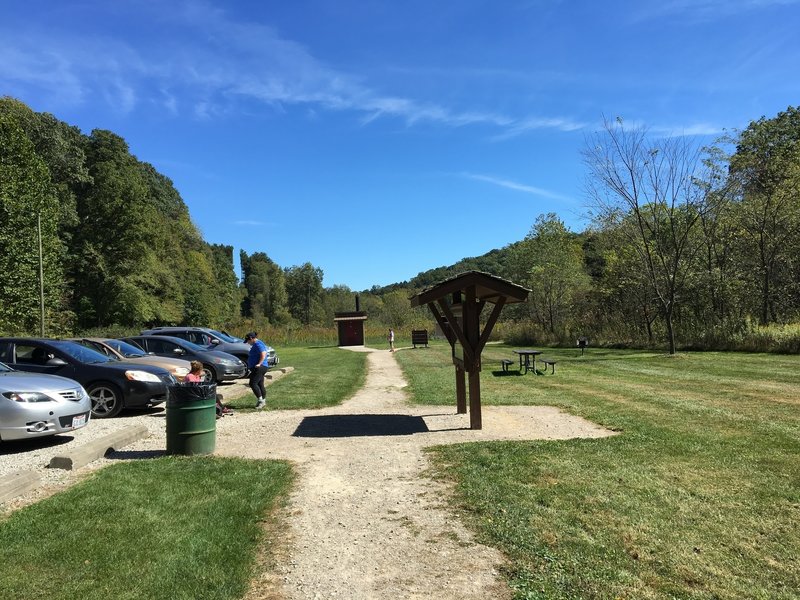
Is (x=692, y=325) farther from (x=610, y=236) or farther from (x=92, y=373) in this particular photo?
(x=92, y=373)

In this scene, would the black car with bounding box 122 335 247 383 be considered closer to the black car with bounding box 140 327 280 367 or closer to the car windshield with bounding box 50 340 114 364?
the black car with bounding box 140 327 280 367

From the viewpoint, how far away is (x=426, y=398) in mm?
12773

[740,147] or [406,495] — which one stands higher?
[740,147]

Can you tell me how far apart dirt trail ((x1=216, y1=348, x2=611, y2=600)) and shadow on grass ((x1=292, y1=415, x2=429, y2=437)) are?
18 mm

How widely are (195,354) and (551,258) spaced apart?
37686mm

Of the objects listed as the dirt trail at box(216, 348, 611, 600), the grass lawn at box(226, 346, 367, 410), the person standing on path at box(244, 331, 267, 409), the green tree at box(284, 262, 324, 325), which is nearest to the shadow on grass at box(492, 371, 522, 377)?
the grass lawn at box(226, 346, 367, 410)

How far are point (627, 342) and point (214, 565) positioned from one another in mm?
32003

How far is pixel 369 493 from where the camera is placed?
5.61m

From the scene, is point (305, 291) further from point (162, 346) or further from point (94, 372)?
point (94, 372)

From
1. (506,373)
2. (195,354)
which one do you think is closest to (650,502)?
(195,354)

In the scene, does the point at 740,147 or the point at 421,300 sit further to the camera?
the point at 740,147

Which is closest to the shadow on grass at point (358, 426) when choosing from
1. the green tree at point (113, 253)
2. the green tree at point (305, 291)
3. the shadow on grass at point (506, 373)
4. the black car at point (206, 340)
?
the shadow on grass at point (506, 373)

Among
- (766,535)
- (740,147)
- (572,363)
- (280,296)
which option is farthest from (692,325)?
(280,296)

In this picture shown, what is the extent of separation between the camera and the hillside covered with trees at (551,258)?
88.0 feet
